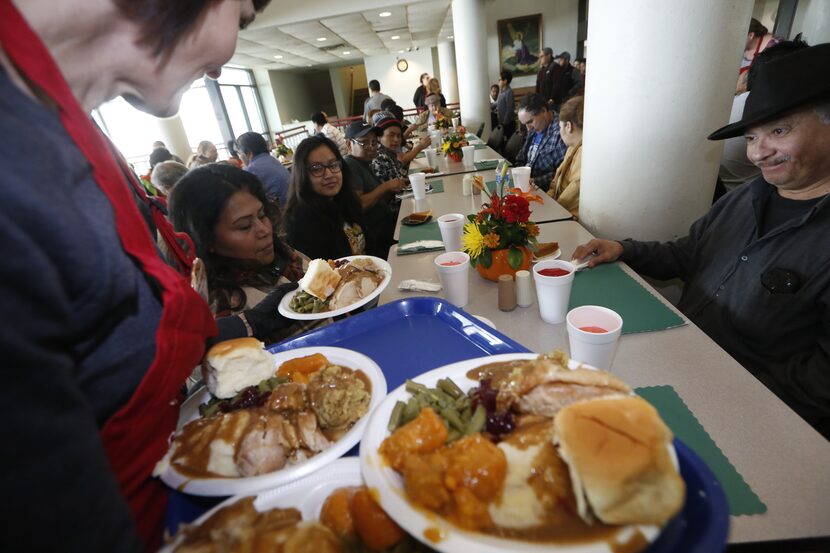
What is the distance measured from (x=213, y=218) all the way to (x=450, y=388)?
5.11 feet

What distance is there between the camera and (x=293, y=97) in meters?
22.3

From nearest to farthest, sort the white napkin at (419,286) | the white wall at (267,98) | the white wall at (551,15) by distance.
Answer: the white napkin at (419,286) < the white wall at (551,15) < the white wall at (267,98)

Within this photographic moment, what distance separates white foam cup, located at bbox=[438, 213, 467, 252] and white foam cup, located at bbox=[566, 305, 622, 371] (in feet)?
3.54

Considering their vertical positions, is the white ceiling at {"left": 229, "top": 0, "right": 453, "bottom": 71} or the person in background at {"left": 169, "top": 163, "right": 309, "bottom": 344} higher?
the white ceiling at {"left": 229, "top": 0, "right": 453, "bottom": 71}

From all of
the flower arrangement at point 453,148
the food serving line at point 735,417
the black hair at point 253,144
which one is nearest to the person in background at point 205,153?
the black hair at point 253,144

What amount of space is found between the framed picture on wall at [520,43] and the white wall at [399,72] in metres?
7.77

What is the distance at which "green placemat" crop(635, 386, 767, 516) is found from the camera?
2.82 feet

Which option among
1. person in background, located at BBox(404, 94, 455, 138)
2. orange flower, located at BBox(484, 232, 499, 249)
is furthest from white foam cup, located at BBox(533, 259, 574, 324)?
person in background, located at BBox(404, 94, 455, 138)

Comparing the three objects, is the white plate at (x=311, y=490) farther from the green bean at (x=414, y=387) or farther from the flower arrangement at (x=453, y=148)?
the flower arrangement at (x=453, y=148)

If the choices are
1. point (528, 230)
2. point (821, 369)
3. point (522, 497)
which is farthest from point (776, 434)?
point (528, 230)

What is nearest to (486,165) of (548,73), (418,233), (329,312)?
(418,233)

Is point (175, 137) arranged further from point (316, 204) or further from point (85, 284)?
point (85, 284)

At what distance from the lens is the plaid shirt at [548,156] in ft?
14.7

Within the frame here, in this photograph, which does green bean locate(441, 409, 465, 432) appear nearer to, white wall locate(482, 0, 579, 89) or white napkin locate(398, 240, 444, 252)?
white napkin locate(398, 240, 444, 252)
